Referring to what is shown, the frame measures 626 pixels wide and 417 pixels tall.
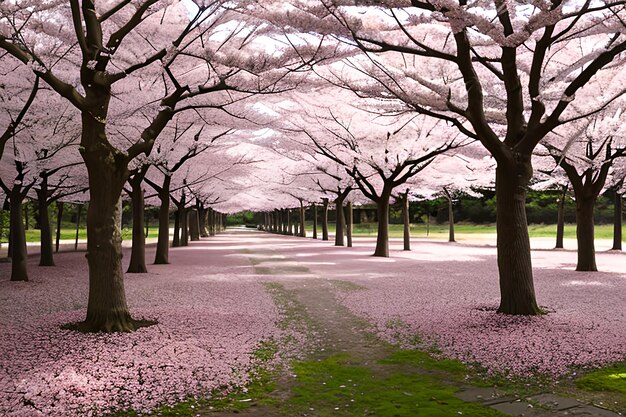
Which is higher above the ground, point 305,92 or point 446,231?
point 305,92

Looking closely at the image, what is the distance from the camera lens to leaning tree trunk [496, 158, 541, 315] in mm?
10422

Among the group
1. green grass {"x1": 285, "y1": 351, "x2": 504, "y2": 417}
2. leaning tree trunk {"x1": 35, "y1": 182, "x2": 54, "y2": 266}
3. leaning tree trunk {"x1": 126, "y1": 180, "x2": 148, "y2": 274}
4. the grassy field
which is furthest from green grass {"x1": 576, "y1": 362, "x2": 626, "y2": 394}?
the grassy field

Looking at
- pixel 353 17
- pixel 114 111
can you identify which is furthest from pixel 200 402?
pixel 114 111

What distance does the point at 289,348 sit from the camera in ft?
28.0

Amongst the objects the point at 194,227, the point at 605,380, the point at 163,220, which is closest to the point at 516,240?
the point at 605,380

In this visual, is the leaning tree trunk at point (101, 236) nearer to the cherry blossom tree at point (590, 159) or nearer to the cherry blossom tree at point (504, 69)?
the cherry blossom tree at point (504, 69)

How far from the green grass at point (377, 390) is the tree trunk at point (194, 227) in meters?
47.3

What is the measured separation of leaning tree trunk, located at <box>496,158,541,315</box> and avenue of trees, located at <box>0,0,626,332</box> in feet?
0.09

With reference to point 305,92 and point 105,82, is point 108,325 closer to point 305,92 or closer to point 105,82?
point 105,82

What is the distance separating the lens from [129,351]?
7820mm

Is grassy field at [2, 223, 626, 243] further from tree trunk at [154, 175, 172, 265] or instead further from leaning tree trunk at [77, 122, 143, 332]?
leaning tree trunk at [77, 122, 143, 332]

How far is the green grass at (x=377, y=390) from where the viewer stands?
18.4 ft

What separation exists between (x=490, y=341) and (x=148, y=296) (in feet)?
29.5

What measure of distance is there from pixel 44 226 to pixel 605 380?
21518mm
